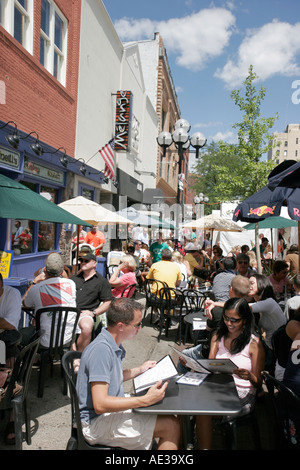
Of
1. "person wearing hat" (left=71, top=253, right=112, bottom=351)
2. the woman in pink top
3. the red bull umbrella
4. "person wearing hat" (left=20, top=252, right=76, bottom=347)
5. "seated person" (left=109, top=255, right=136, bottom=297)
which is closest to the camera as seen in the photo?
the woman in pink top

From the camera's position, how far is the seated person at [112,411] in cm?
220

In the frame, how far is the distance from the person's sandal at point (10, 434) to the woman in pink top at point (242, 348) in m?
1.83

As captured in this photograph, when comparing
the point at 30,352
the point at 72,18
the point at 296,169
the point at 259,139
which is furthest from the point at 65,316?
the point at 259,139

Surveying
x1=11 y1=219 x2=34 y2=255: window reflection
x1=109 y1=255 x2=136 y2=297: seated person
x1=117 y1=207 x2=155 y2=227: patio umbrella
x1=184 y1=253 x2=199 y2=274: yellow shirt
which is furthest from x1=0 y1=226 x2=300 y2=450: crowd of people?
x1=117 y1=207 x2=155 y2=227: patio umbrella

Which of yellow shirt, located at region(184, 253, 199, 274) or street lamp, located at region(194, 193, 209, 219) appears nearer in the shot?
yellow shirt, located at region(184, 253, 199, 274)

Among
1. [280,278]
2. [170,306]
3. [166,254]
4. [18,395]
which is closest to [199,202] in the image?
[166,254]

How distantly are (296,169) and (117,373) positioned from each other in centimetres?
235

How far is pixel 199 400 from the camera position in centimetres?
229

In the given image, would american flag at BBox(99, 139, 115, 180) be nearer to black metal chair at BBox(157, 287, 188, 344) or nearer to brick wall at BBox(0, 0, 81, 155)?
brick wall at BBox(0, 0, 81, 155)

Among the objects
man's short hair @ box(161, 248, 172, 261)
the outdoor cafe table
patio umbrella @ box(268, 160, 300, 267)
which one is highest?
patio umbrella @ box(268, 160, 300, 267)

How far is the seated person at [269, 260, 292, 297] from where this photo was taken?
620 cm

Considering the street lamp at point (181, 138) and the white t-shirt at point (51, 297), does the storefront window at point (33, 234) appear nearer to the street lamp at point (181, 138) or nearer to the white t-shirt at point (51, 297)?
the street lamp at point (181, 138)

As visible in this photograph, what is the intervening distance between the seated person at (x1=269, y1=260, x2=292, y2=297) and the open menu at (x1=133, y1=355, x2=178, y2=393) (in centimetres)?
417

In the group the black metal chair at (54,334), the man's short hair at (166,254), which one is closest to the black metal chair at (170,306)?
the man's short hair at (166,254)
